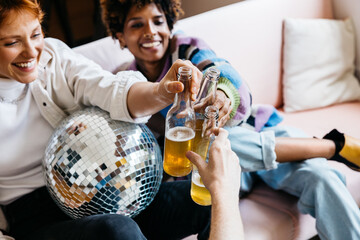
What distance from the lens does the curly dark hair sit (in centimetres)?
139

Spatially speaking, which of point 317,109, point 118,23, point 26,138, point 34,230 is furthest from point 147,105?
point 317,109

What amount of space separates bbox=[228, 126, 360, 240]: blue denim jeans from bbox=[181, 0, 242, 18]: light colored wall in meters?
1.13

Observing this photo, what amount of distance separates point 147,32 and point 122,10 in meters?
0.15

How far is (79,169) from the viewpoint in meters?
0.89

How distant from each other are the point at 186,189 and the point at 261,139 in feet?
1.10

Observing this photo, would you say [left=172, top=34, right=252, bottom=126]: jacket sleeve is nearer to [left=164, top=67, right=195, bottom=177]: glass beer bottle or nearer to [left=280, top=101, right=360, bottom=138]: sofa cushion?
[left=164, top=67, right=195, bottom=177]: glass beer bottle

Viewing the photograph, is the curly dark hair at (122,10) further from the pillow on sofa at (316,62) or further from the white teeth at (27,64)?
the pillow on sofa at (316,62)

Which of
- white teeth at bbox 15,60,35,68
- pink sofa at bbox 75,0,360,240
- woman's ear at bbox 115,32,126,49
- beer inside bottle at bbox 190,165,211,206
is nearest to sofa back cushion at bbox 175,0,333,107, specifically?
pink sofa at bbox 75,0,360,240

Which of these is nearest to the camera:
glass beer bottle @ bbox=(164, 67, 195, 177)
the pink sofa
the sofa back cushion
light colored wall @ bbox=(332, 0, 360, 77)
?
glass beer bottle @ bbox=(164, 67, 195, 177)

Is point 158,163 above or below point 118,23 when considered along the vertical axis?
below

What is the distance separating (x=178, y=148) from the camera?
3.01 ft

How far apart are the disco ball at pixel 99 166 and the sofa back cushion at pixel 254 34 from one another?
0.78 metres

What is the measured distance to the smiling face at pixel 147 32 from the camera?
A: 1.37 m

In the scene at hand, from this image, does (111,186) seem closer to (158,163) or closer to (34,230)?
(158,163)
